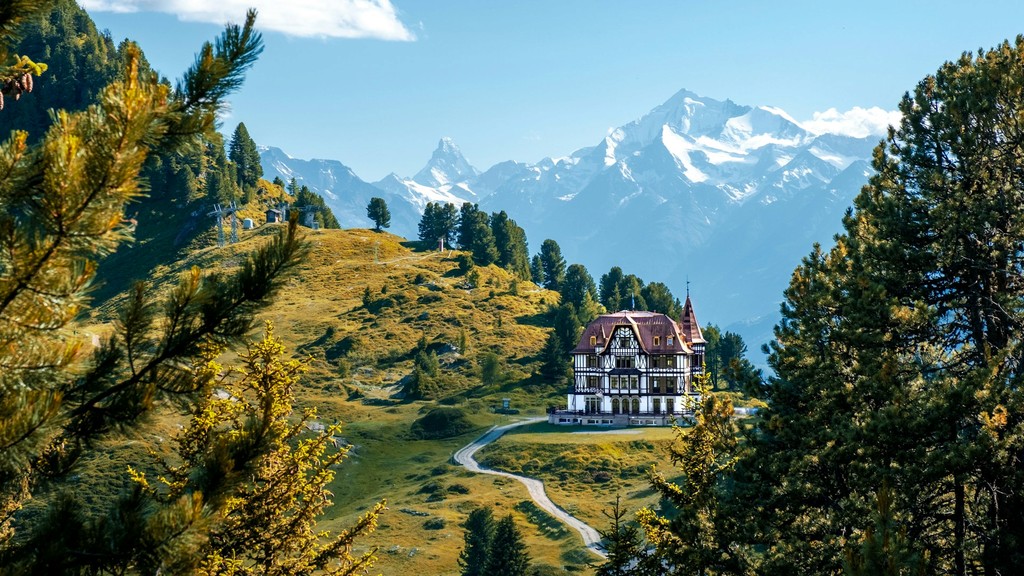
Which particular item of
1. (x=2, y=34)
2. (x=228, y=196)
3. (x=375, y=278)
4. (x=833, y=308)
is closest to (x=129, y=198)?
(x=2, y=34)

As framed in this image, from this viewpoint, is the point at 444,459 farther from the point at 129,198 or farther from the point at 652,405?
the point at 129,198

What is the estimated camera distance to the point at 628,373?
379 ft

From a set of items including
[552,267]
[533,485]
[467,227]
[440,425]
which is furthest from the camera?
[552,267]

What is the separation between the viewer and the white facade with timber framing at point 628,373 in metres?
115

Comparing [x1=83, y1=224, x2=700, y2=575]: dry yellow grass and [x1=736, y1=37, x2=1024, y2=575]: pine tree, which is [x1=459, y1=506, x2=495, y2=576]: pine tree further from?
[x1=736, y1=37, x2=1024, y2=575]: pine tree

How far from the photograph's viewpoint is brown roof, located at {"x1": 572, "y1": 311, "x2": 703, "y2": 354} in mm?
115625

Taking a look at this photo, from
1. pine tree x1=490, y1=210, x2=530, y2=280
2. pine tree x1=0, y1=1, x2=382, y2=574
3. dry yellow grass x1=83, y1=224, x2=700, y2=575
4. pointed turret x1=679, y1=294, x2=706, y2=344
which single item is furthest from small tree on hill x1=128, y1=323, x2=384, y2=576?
pine tree x1=490, y1=210, x2=530, y2=280

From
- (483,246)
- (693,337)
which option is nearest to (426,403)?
(693,337)

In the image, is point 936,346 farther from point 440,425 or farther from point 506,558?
point 440,425

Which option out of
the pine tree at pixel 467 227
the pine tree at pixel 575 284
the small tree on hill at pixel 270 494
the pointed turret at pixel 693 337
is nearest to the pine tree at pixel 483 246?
the pine tree at pixel 467 227

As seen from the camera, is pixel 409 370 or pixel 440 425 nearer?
pixel 440 425

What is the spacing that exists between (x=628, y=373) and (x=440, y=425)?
25271mm

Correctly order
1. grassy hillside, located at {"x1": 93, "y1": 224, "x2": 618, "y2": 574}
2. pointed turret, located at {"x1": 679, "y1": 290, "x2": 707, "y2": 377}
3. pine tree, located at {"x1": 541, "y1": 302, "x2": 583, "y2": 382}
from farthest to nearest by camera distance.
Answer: pine tree, located at {"x1": 541, "y1": 302, "x2": 583, "y2": 382} < pointed turret, located at {"x1": 679, "y1": 290, "x2": 707, "y2": 377} < grassy hillside, located at {"x1": 93, "y1": 224, "x2": 618, "y2": 574}

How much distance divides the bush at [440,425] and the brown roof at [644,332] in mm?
17594
